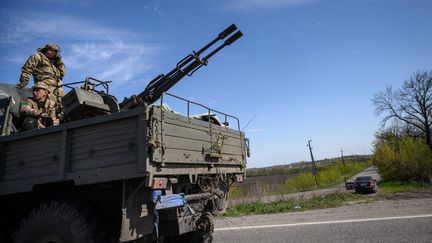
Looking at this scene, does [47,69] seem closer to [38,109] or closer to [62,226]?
[38,109]

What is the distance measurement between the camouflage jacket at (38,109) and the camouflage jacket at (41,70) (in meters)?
0.72

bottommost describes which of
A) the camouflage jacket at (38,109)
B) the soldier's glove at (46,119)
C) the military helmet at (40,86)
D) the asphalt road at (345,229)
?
the asphalt road at (345,229)

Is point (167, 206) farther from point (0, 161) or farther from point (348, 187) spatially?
point (348, 187)

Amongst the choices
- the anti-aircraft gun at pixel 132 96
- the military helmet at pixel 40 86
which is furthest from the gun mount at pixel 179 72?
the military helmet at pixel 40 86

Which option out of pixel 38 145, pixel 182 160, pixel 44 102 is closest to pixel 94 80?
pixel 44 102

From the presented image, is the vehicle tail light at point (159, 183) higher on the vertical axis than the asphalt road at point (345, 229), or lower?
higher

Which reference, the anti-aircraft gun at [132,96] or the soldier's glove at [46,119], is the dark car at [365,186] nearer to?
the anti-aircraft gun at [132,96]

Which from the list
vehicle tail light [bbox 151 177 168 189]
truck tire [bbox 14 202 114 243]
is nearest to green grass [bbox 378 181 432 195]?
vehicle tail light [bbox 151 177 168 189]

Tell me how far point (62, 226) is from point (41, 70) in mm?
3709

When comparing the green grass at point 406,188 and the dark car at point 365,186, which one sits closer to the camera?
the green grass at point 406,188

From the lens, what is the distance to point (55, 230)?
4.06 meters

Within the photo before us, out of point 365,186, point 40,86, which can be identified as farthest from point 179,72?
point 365,186

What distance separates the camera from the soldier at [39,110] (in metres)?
5.30

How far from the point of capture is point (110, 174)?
3.91 m
